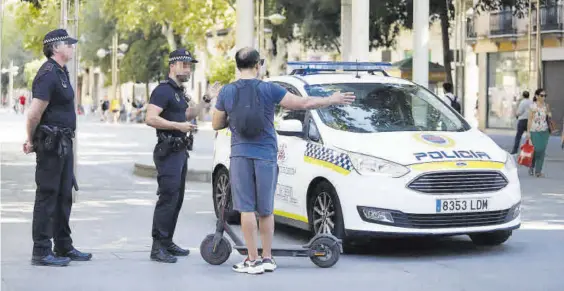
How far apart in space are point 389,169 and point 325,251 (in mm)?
1094

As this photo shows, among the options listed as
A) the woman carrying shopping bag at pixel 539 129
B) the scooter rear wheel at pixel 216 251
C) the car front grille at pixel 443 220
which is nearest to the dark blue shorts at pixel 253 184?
the scooter rear wheel at pixel 216 251

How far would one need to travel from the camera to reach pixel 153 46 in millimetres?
79500

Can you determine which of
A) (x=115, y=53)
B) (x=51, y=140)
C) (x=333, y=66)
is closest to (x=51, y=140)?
(x=51, y=140)

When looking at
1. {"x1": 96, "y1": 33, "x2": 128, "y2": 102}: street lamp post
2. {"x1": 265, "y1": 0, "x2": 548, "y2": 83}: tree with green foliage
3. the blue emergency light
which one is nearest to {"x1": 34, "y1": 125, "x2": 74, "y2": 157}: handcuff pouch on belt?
the blue emergency light

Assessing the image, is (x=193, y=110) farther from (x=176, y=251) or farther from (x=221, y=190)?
(x=221, y=190)

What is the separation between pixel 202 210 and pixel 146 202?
1487mm

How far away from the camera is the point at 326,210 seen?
1134 cm

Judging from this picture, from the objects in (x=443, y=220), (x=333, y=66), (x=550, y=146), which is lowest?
(x=550, y=146)

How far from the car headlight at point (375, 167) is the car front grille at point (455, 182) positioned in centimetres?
17

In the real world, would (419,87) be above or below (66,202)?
above

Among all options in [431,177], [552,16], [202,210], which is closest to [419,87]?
[431,177]

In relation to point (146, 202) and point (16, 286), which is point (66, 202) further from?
point (146, 202)

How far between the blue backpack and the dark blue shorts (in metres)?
0.24

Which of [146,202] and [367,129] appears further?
[146,202]
